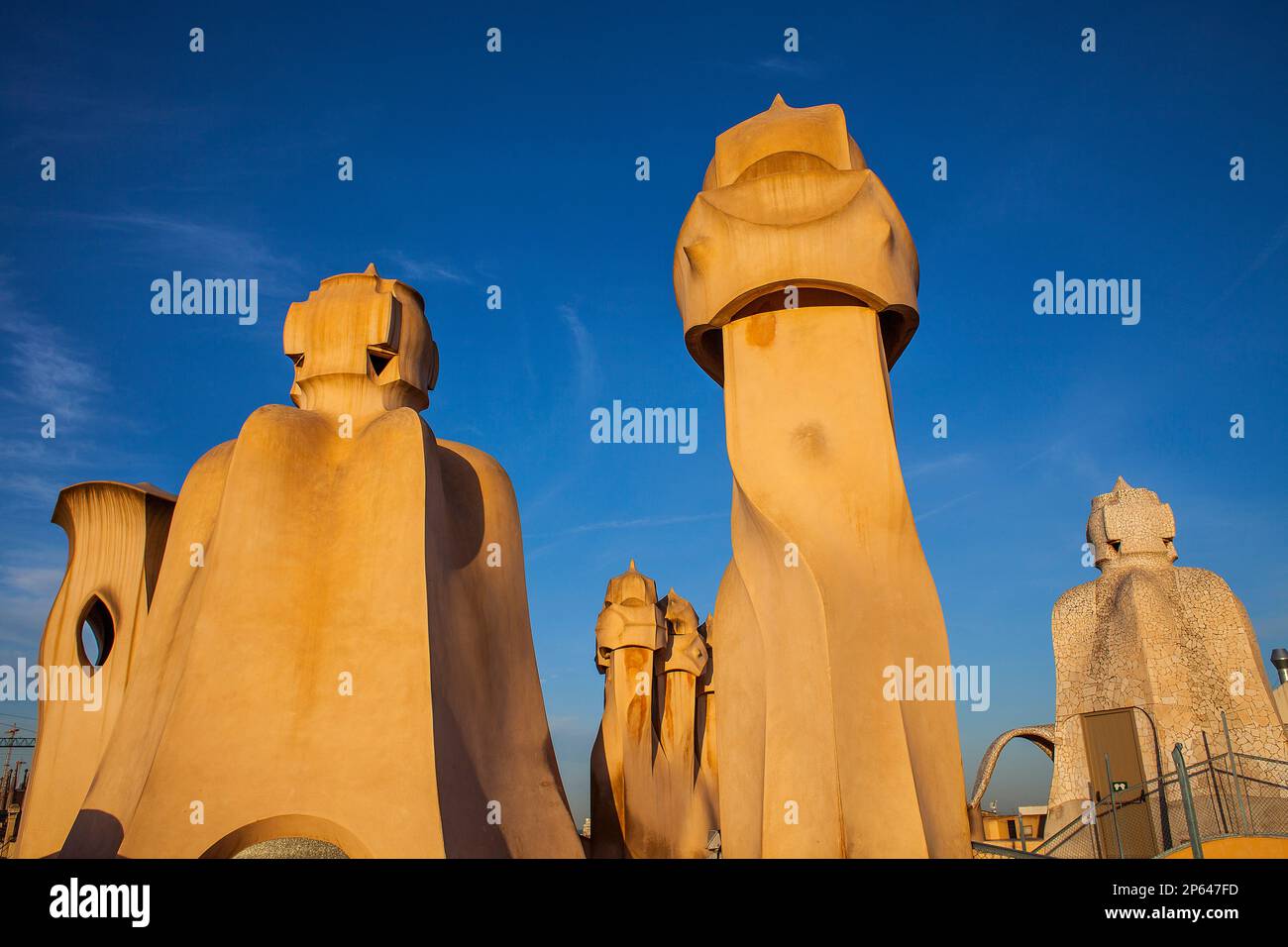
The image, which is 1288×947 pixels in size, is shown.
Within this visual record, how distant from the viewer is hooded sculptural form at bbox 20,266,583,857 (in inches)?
293

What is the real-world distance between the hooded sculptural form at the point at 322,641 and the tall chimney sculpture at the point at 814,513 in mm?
2538

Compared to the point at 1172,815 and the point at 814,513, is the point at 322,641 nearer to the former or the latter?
the point at 814,513

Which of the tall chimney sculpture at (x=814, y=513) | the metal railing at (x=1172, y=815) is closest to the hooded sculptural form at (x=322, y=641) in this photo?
Result: the tall chimney sculpture at (x=814, y=513)

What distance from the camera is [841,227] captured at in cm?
710

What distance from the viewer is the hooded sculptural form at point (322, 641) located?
7445mm

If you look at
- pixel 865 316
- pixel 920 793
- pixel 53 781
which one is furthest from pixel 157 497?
pixel 920 793

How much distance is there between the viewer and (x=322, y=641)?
8.25 m

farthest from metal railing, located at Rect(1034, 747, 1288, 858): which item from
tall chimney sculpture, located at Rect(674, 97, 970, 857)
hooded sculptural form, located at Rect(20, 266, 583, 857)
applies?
hooded sculptural form, located at Rect(20, 266, 583, 857)

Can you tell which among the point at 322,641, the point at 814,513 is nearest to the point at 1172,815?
the point at 814,513

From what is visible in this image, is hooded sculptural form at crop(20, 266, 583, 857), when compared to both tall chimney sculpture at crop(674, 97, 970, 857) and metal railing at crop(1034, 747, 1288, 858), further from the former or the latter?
metal railing at crop(1034, 747, 1288, 858)

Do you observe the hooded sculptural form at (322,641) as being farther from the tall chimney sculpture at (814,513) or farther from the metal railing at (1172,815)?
the metal railing at (1172,815)

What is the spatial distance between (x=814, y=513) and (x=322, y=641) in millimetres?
4302

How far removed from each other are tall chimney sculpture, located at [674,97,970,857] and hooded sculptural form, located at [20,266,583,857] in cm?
254
